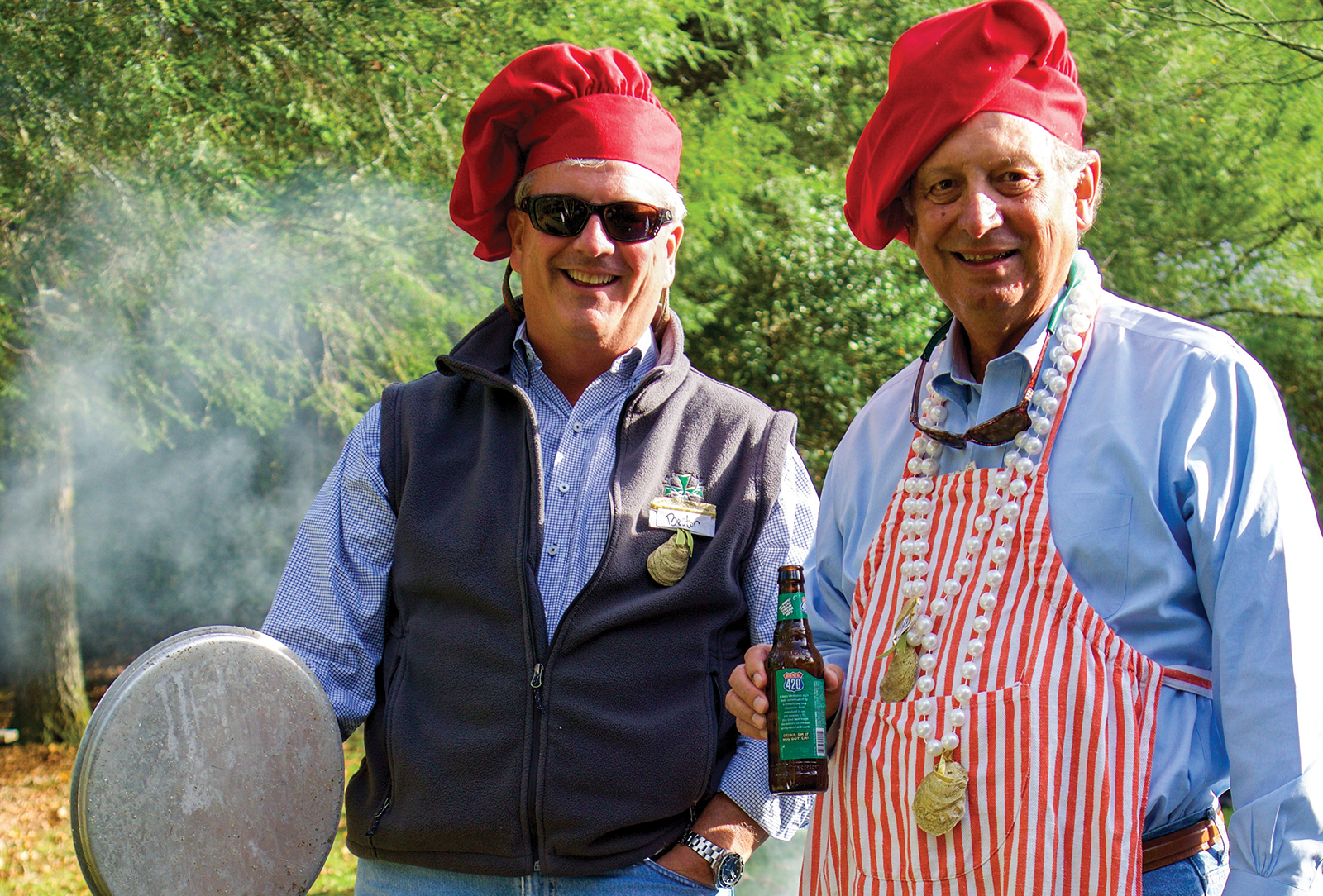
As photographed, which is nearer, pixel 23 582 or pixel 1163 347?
pixel 1163 347

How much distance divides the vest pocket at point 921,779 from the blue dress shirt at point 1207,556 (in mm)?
198

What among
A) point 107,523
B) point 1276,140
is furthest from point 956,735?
point 107,523

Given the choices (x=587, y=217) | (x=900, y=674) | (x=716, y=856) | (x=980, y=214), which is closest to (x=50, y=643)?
(x=587, y=217)

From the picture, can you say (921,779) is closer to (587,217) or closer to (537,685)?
(537,685)

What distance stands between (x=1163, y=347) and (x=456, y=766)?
149 cm

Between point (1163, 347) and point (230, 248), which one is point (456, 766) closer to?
point (1163, 347)

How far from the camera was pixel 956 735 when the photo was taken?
70.2 inches

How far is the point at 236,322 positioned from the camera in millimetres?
6105

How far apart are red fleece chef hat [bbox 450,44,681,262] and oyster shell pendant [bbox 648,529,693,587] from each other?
86 centimetres

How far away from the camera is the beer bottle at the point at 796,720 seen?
6.49ft

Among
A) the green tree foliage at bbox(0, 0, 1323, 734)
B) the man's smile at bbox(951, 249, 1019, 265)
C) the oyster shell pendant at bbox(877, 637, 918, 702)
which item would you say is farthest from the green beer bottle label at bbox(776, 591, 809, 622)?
the green tree foliage at bbox(0, 0, 1323, 734)

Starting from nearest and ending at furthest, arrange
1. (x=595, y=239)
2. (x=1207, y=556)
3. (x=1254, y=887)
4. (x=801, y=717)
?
(x=1254, y=887), (x=1207, y=556), (x=801, y=717), (x=595, y=239)

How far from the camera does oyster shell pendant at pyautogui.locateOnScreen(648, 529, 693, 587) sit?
7.63 ft

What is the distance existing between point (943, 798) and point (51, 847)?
7.04 metres
